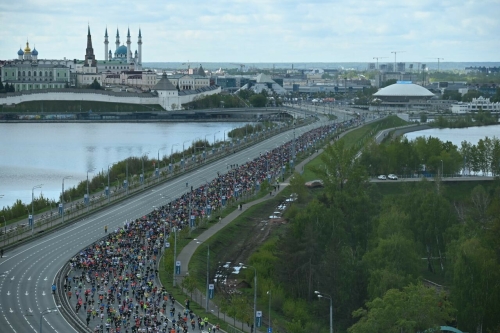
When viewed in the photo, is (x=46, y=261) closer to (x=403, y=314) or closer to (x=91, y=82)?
(x=403, y=314)

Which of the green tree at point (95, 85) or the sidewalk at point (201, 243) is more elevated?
the green tree at point (95, 85)

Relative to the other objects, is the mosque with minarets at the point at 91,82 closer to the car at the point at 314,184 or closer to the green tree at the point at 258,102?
the green tree at the point at 258,102

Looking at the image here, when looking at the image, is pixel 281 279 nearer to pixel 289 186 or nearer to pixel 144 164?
pixel 289 186

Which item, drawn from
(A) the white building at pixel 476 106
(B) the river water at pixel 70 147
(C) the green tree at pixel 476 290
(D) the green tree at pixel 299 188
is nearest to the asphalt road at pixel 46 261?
(D) the green tree at pixel 299 188

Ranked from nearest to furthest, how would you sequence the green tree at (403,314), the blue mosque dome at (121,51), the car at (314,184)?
the green tree at (403,314) → the car at (314,184) → the blue mosque dome at (121,51)

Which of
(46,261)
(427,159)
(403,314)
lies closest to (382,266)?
(403,314)

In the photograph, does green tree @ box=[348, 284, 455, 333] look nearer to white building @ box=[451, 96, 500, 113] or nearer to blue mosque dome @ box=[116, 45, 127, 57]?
white building @ box=[451, 96, 500, 113]
